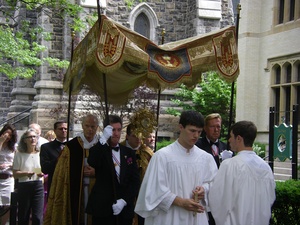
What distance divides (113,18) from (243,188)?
947 inches

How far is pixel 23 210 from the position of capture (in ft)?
34.0

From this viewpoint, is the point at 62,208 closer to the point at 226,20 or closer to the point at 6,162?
the point at 6,162

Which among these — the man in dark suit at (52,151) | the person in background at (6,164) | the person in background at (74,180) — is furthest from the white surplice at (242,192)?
the person in background at (6,164)

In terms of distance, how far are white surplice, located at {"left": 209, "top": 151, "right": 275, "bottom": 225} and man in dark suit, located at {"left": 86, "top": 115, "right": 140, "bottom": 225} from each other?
1745 millimetres

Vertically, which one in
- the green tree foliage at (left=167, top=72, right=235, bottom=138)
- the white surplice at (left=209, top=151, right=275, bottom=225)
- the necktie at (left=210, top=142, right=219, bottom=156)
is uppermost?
the green tree foliage at (left=167, top=72, right=235, bottom=138)

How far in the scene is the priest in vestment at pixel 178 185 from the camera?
6.08 metres

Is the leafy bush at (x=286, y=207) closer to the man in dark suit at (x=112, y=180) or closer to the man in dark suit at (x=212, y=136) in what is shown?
the man in dark suit at (x=212, y=136)

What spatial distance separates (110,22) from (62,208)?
2.81 meters

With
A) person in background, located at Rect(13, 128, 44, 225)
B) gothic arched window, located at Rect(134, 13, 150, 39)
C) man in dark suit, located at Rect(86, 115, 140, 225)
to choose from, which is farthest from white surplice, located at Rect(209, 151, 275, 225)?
gothic arched window, located at Rect(134, 13, 150, 39)

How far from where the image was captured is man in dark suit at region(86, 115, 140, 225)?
7574 mm

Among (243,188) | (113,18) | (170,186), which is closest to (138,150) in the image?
(170,186)

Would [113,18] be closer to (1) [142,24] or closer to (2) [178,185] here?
(1) [142,24]

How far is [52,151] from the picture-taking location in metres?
9.49

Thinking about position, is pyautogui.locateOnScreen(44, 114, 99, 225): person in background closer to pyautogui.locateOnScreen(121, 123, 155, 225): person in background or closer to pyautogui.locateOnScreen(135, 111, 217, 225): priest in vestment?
pyautogui.locateOnScreen(121, 123, 155, 225): person in background
